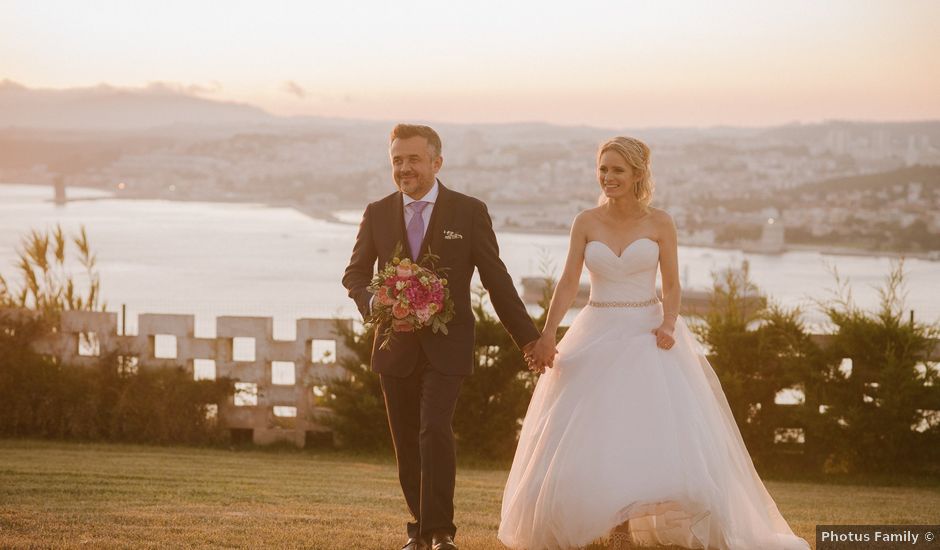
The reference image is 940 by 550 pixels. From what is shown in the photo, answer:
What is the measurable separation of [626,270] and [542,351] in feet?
1.94

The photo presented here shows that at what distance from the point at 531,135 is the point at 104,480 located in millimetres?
67188

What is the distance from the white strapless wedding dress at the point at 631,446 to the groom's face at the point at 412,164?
98 centimetres

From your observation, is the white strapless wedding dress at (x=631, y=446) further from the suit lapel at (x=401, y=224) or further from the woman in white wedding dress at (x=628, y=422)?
the suit lapel at (x=401, y=224)

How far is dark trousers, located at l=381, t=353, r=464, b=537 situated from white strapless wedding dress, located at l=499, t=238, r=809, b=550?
39cm

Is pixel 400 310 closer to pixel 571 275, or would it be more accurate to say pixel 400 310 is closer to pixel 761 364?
pixel 571 275

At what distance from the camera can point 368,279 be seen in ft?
16.4

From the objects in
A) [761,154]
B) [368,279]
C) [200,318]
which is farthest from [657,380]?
[761,154]

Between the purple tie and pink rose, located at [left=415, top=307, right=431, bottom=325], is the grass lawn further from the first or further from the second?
the purple tie

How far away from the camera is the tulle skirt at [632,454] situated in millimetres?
4453

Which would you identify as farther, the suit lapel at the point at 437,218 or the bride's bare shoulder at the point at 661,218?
the bride's bare shoulder at the point at 661,218

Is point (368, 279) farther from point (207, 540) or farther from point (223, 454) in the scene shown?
point (223, 454)

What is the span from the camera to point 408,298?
4492 mm

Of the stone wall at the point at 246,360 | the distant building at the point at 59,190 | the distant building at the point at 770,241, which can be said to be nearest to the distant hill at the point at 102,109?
the distant building at the point at 59,190

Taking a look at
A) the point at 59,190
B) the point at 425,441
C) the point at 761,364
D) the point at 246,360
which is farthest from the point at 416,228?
the point at 59,190
